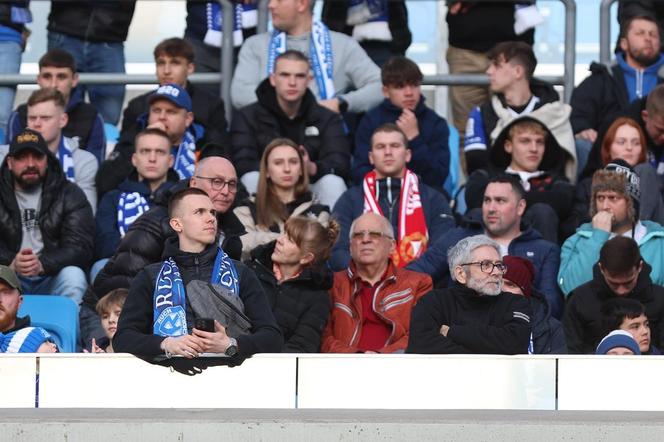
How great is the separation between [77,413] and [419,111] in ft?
17.5

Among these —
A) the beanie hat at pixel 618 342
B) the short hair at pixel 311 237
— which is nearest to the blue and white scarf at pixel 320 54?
the short hair at pixel 311 237

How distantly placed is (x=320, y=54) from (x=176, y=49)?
0.97 metres

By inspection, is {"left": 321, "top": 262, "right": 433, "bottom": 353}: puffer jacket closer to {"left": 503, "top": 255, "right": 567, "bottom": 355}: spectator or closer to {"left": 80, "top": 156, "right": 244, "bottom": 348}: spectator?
{"left": 503, "top": 255, "right": 567, "bottom": 355}: spectator

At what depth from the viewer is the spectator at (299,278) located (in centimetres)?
954

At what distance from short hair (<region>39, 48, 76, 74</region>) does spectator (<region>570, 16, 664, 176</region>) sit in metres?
3.38

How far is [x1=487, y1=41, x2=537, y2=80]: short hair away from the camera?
12.0 meters

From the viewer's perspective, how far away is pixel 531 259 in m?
10.5

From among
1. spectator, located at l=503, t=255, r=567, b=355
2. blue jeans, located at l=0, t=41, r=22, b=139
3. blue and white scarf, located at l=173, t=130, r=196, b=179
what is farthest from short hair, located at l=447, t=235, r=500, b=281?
blue jeans, located at l=0, t=41, r=22, b=139

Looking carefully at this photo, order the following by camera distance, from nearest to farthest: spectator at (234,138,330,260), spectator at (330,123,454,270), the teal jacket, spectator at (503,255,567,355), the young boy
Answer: spectator at (503,255,567,355), the young boy, the teal jacket, spectator at (234,138,330,260), spectator at (330,123,454,270)

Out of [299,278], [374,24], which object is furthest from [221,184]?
[374,24]

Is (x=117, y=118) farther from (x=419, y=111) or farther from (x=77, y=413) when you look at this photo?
(x=77, y=413)

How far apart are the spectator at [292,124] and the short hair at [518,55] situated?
1.16 metres

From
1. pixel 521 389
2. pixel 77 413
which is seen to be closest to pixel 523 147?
pixel 521 389

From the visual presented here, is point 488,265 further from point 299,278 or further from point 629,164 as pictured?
point 629,164
